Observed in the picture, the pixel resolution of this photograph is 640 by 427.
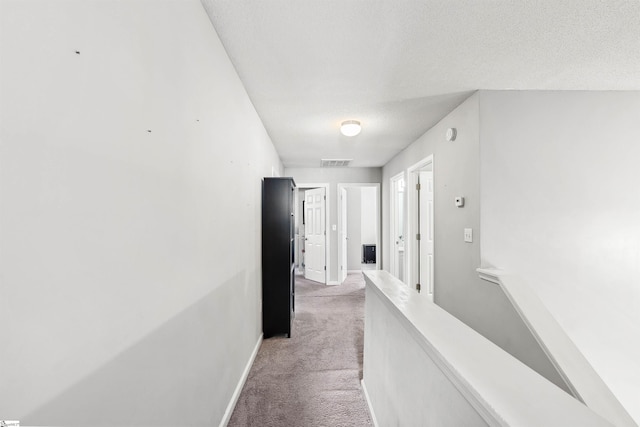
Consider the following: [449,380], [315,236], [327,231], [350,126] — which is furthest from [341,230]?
[449,380]

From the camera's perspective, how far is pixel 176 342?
122cm

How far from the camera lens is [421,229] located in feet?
14.8

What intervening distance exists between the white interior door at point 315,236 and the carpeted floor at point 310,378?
6.81 feet

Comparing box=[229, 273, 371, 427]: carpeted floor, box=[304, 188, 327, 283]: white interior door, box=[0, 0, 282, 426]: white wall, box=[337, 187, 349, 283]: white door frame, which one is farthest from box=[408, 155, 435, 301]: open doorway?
box=[0, 0, 282, 426]: white wall

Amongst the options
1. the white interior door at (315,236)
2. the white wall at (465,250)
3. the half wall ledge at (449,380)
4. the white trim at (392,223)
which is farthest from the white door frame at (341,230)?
the half wall ledge at (449,380)

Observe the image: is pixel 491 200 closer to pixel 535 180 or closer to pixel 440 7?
pixel 535 180

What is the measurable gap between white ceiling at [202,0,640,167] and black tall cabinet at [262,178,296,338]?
34.6 inches

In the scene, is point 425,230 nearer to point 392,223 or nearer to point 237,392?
point 392,223

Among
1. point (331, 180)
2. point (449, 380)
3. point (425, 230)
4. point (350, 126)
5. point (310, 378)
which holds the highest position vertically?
point (350, 126)

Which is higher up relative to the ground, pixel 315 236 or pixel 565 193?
pixel 565 193

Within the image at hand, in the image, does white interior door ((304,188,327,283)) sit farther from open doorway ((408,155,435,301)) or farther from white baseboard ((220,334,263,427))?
white baseboard ((220,334,263,427))

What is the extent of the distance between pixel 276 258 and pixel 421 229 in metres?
2.35

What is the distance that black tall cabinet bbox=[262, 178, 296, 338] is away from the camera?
329 cm

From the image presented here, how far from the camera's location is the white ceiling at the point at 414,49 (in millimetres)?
1524
